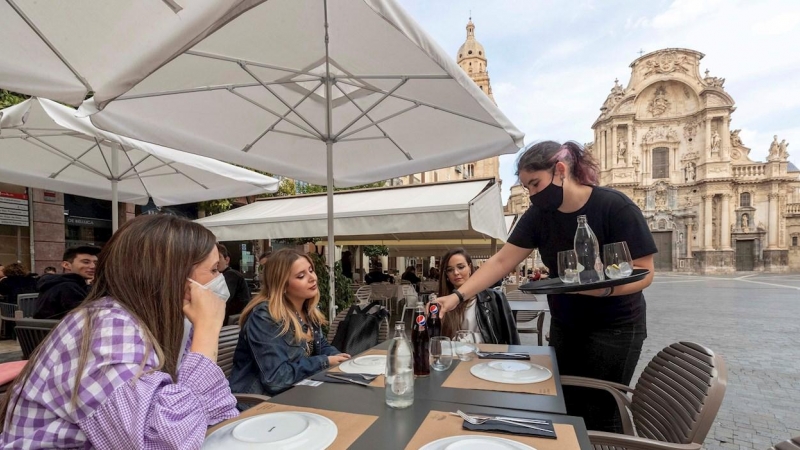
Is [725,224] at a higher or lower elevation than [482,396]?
higher

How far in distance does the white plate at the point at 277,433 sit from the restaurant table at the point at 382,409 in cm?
12

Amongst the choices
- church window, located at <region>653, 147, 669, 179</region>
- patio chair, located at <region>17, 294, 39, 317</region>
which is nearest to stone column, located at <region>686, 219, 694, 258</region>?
church window, located at <region>653, 147, 669, 179</region>

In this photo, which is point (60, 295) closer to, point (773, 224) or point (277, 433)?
point (277, 433)

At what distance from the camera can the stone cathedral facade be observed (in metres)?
38.4

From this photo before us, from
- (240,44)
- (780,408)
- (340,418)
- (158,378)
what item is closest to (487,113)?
(240,44)

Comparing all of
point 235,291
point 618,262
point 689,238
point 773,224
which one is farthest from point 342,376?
point 773,224

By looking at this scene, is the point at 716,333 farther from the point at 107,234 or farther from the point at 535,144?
the point at 107,234

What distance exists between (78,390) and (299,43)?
2.82 metres

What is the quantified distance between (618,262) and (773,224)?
48.9 m

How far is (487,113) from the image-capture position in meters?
3.35

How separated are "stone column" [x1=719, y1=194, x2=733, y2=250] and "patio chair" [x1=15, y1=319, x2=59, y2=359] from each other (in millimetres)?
47000

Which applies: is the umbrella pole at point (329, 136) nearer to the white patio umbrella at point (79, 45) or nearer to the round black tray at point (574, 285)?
the white patio umbrella at point (79, 45)

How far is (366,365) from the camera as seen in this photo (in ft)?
7.63

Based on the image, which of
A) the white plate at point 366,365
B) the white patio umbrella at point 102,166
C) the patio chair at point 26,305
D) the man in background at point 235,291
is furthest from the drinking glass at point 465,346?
the patio chair at point 26,305
